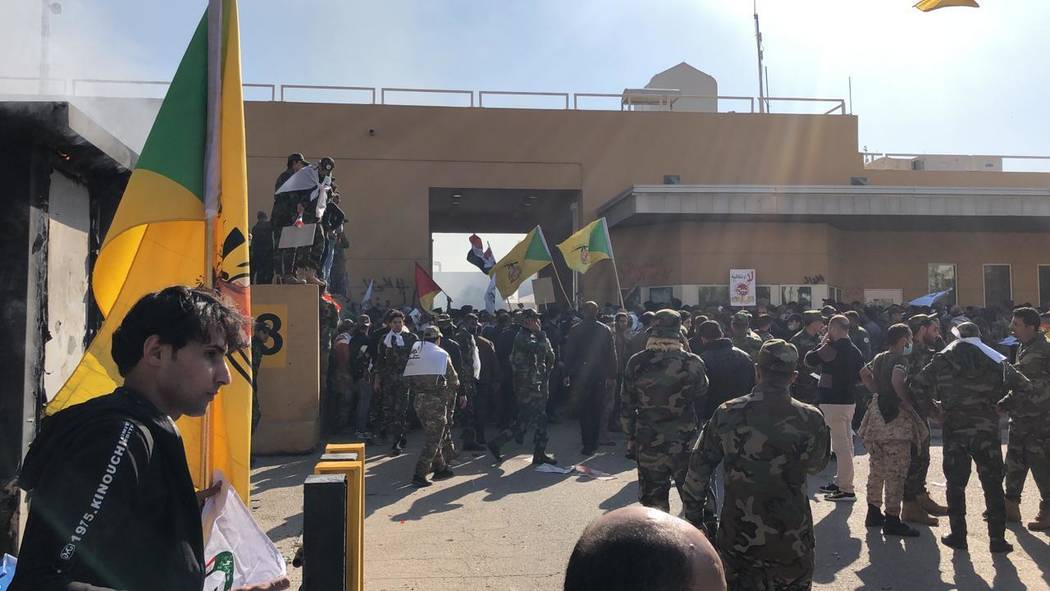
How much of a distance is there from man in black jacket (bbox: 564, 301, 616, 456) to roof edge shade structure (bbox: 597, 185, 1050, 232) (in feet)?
32.0

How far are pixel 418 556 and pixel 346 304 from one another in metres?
11.2

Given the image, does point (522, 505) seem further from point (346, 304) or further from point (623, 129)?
point (623, 129)

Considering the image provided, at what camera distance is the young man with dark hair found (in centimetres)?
156

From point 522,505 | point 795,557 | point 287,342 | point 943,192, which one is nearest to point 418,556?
point 522,505

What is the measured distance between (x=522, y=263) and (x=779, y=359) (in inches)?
411

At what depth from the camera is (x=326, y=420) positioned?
11898mm

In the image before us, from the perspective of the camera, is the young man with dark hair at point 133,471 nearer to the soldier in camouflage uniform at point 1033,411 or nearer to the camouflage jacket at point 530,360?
the soldier in camouflage uniform at point 1033,411

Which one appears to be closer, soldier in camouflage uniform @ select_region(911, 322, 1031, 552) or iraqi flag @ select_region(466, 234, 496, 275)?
soldier in camouflage uniform @ select_region(911, 322, 1031, 552)

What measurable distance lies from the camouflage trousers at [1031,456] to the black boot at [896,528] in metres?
1.12

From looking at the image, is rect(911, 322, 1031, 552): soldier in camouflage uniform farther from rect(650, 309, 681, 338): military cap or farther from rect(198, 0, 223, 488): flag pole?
rect(198, 0, 223, 488): flag pole

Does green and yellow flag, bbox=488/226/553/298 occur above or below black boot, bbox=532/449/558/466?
above

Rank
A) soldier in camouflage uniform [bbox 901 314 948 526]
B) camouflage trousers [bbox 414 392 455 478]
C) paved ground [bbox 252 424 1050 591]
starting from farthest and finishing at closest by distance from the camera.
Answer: camouflage trousers [bbox 414 392 455 478]
soldier in camouflage uniform [bbox 901 314 948 526]
paved ground [bbox 252 424 1050 591]

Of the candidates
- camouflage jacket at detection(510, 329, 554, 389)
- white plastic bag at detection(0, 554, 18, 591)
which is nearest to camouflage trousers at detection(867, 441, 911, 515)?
camouflage jacket at detection(510, 329, 554, 389)

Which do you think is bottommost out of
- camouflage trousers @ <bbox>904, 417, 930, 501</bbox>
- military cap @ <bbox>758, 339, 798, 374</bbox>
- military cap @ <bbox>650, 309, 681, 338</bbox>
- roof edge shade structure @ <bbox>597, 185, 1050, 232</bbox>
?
camouflage trousers @ <bbox>904, 417, 930, 501</bbox>
